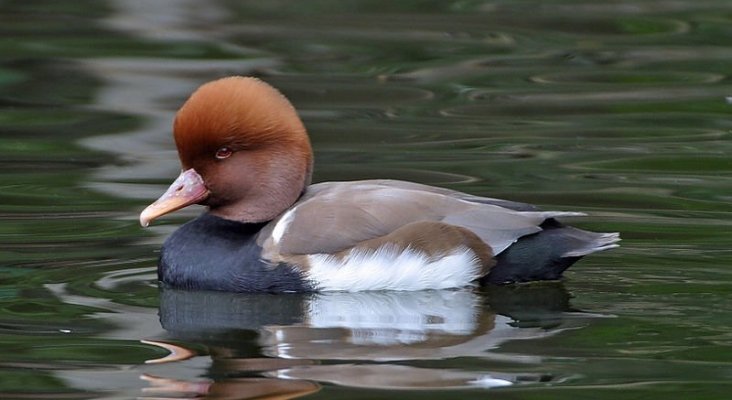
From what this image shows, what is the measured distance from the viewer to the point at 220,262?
749cm

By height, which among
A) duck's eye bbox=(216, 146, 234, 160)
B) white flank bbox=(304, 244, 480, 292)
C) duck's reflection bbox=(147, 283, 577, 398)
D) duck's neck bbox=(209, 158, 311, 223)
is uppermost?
duck's eye bbox=(216, 146, 234, 160)

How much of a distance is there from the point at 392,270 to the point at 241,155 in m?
0.85

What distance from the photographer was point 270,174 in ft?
25.0

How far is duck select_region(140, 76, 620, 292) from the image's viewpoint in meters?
7.37

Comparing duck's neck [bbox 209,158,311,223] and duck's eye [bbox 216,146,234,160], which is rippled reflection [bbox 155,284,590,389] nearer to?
duck's neck [bbox 209,158,311,223]

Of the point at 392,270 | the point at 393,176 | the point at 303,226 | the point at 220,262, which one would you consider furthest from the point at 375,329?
the point at 393,176

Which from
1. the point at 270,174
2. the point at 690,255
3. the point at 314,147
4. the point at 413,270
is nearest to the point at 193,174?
the point at 270,174

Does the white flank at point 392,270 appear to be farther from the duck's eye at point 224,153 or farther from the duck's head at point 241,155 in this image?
the duck's eye at point 224,153

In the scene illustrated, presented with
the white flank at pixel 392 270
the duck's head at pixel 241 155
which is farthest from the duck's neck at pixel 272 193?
the white flank at pixel 392 270

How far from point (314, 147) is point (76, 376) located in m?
4.88

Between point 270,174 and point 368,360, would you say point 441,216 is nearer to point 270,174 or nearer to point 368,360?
point 270,174

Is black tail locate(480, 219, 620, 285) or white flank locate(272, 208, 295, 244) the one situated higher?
white flank locate(272, 208, 295, 244)

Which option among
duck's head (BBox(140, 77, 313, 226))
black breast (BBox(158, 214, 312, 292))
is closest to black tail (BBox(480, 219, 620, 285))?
black breast (BBox(158, 214, 312, 292))

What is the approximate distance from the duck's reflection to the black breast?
0.05 metres
